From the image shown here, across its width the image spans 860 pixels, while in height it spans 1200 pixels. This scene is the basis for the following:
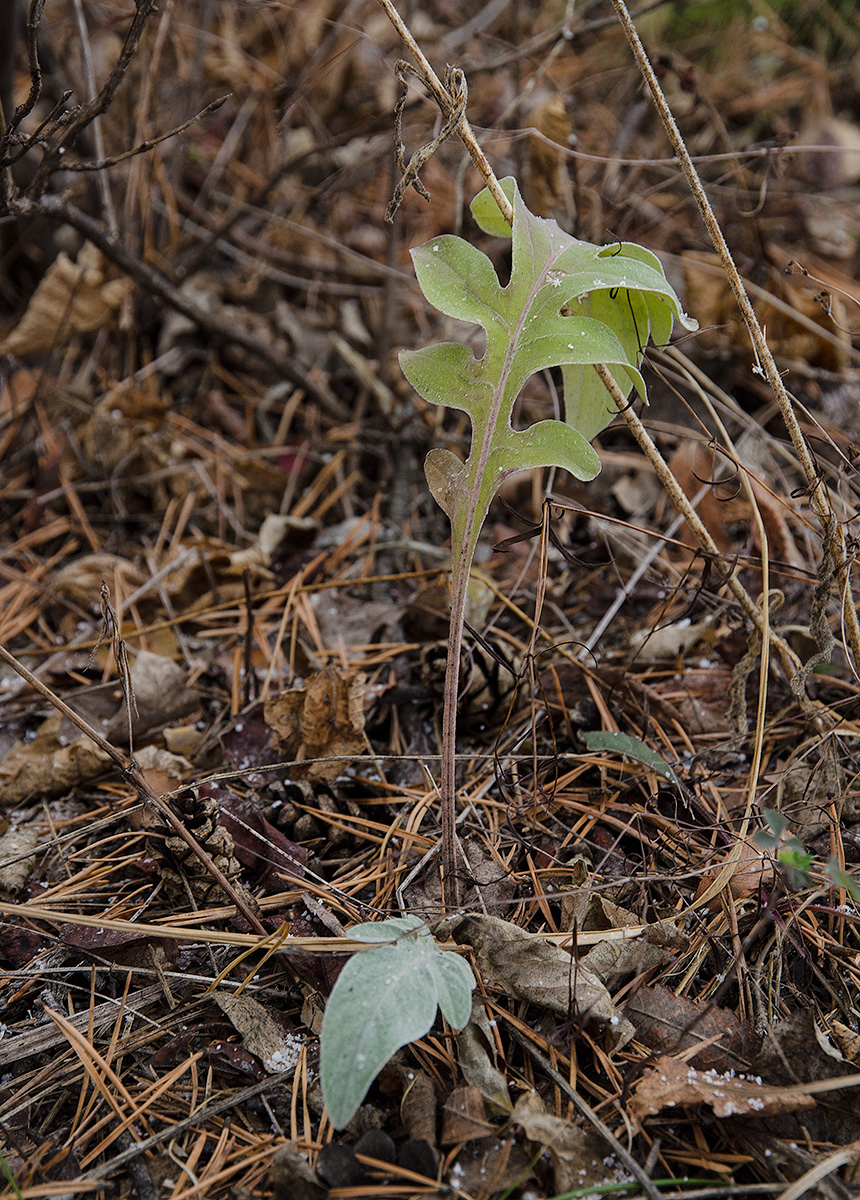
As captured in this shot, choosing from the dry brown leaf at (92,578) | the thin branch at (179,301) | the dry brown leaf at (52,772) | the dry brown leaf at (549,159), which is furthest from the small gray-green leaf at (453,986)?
the dry brown leaf at (549,159)

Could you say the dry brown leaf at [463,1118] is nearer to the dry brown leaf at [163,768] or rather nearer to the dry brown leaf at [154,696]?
the dry brown leaf at [163,768]

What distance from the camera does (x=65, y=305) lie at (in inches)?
101

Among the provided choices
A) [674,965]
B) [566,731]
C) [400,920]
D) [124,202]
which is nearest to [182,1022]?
[400,920]

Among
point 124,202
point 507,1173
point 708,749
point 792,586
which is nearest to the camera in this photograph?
point 507,1173

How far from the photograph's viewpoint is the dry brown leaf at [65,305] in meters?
2.54

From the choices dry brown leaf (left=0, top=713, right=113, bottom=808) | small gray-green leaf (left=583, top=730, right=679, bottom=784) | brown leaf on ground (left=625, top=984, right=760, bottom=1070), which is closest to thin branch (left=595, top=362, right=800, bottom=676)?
small gray-green leaf (left=583, top=730, right=679, bottom=784)

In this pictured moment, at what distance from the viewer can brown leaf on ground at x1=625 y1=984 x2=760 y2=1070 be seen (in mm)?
1146

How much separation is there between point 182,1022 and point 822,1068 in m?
0.93

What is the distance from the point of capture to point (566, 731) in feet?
5.52

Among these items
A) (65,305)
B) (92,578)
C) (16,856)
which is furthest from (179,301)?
(16,856)

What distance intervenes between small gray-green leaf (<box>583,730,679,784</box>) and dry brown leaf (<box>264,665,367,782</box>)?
45 cm

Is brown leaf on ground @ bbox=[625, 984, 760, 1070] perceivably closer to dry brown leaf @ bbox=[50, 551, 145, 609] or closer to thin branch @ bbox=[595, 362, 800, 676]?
thin branch @ bbox=[595, 362, 800, 676]

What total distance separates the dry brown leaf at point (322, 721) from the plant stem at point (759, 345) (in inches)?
36.6

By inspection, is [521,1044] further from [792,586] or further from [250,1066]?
[792,586]
